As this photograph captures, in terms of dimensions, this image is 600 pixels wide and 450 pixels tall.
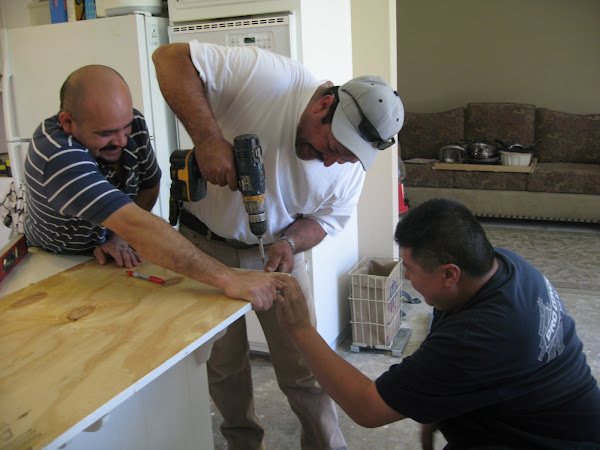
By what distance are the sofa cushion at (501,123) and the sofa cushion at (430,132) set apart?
125mm

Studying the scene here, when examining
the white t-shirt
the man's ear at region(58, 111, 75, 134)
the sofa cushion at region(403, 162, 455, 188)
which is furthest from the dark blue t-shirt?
the sofa cushion at region(403, 162, 455, 188)

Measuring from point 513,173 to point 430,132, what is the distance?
4.28 ft

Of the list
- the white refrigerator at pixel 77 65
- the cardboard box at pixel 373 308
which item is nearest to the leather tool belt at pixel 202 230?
the white refrigerator at pixel 77 65

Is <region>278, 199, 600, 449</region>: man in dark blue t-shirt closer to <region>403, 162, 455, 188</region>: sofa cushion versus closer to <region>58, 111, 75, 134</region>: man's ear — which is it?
<region>58, 111, 75, 134</region>: man's ear

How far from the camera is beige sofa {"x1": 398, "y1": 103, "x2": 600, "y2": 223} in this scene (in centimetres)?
540

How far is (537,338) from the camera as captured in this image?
1263mm

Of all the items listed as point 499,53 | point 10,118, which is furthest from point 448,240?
point 499,53

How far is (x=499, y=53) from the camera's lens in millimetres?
6574

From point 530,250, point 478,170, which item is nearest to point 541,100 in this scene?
point 478,170

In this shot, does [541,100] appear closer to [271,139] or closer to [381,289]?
[381,289]

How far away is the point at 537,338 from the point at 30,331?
1.14 meters

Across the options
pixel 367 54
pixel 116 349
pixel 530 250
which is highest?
pixel 367 54

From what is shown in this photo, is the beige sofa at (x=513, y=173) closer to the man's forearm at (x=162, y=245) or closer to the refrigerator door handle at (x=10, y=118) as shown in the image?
the refrigerator door handle at (x=10, y=118)

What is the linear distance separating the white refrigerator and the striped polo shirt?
1309 mm
